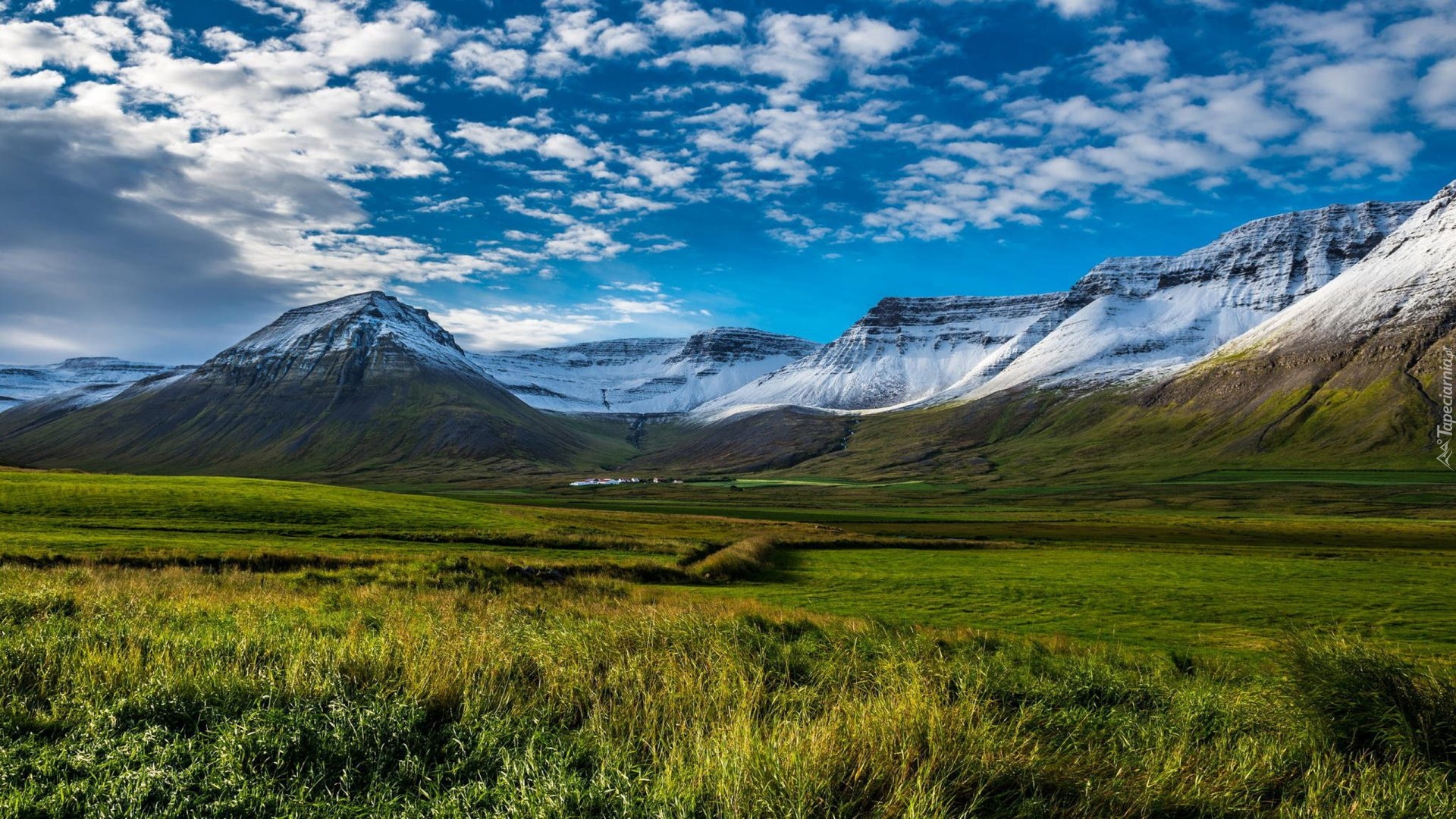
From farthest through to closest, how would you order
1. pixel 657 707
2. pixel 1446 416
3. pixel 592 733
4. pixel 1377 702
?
1. pixel 1446 416
2. pixel 1377 702
3. pixel 657 707
4. pixel 592 733

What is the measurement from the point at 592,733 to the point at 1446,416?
234m

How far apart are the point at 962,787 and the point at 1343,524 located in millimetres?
106769

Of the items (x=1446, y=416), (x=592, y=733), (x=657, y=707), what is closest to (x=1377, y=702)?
(x=657, y=707)

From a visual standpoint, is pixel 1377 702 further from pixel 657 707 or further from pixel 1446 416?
pixel 1446 416

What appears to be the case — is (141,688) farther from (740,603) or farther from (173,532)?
(173,532)

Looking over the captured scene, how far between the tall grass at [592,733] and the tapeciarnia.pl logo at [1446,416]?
199109mm

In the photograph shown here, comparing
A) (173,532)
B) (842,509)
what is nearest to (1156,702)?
(173,532)

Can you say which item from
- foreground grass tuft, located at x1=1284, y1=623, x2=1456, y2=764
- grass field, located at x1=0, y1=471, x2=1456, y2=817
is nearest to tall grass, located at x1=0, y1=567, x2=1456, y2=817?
grass field, located at x1=0, y1=471, x2=1456, y2=817

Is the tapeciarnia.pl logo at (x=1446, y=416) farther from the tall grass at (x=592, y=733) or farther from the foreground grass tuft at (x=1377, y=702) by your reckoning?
the tall grass at (x=592, y=733)

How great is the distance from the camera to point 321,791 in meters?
6.28

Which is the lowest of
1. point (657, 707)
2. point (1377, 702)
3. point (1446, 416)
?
point (1377, 702)

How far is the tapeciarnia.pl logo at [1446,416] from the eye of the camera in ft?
509

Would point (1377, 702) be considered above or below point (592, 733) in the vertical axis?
below

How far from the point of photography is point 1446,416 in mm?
168625
